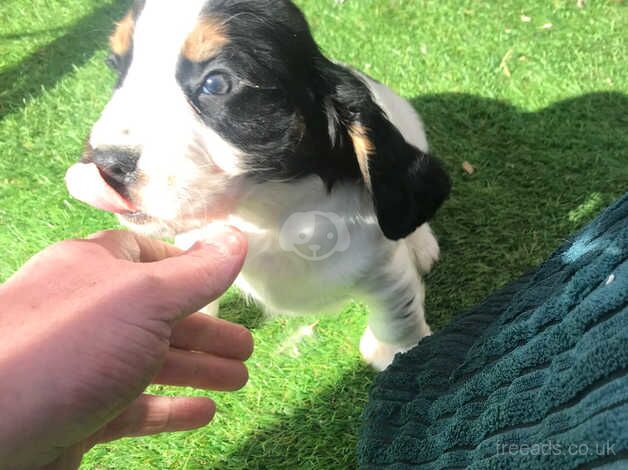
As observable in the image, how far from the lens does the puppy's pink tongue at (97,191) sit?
140 centimetres

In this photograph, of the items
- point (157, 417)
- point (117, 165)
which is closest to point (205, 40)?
point (117, 165)

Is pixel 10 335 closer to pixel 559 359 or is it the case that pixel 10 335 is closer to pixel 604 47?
pixel 559 359

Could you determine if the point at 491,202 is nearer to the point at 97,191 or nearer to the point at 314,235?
the point at 314,235

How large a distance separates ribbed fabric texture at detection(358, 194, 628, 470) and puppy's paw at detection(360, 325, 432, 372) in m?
0.36

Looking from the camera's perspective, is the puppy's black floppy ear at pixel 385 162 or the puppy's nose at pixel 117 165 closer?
the puppy's nose at pixel 117 165

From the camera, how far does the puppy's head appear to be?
1404 millimetres

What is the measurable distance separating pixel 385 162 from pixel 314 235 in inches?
12.2

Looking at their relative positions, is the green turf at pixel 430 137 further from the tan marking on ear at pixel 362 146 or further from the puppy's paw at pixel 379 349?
the tan marking on ear at pixel 362 146

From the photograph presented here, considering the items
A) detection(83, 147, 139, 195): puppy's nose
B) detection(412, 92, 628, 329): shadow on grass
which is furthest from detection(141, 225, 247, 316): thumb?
detection(412, 92, 628, 329): shadow on grass

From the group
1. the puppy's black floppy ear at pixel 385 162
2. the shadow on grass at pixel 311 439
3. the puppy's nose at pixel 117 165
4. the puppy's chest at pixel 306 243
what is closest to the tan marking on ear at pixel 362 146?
the puppy's black floppy ear at pixel 385 162

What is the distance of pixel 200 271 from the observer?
1.29 meters

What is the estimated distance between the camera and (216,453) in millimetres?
2225

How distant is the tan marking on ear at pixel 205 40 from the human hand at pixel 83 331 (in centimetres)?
43

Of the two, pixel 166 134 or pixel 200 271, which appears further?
pixel 166 134
